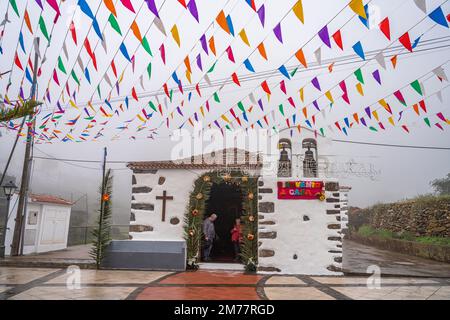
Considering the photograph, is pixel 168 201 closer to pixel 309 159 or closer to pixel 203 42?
pixel 309 159

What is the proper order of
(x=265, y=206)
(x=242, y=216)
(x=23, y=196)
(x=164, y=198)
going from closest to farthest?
(x=265, y=206) < (x=242, y=216) < (x=164, y=198) < (x=23, y=196)

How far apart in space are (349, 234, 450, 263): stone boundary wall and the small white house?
14031mm

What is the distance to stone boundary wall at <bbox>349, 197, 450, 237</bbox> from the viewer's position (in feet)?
36.2

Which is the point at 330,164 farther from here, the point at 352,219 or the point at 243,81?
the point at 352,219

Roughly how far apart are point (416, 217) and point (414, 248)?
1.57 m

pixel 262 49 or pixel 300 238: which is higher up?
pixel 262 49

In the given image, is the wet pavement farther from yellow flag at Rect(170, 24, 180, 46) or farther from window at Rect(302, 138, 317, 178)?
yellow flag at Rect(170, 24, 180, 46)

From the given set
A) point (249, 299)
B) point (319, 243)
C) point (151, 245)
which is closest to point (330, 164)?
point (319, 243)

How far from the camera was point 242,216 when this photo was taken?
23.8ft

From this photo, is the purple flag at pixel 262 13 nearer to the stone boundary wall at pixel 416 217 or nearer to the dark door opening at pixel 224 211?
the dark door opening at pixel 224 211

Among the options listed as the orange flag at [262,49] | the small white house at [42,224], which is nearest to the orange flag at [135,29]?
the orange flag at [262,49]

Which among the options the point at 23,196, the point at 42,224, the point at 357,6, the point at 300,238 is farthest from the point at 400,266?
the point at 42,224

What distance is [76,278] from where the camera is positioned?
5.79 m

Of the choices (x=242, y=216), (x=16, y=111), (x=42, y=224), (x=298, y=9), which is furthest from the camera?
(x=42, y=224)
